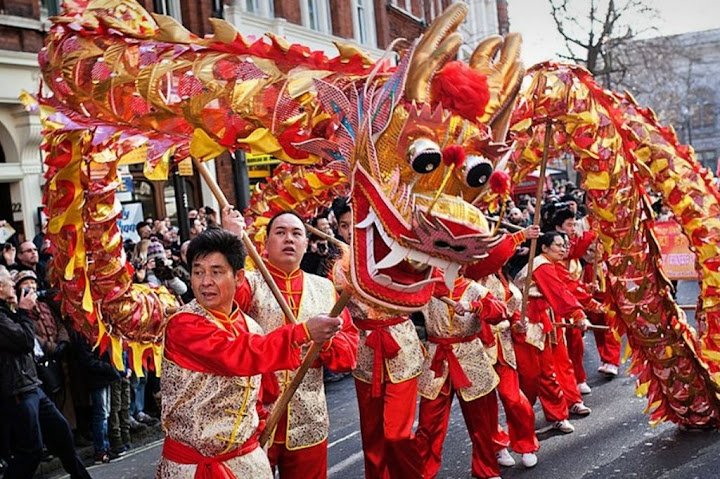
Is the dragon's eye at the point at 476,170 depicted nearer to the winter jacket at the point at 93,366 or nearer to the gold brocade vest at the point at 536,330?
the gold brocade vest at the point at 536,330

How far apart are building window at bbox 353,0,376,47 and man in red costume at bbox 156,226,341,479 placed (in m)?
20.1

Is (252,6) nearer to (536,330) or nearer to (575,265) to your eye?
(575,265)

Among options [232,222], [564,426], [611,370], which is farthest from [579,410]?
[232,222]

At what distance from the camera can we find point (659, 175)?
559cm

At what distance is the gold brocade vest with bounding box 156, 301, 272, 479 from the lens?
3334 mm

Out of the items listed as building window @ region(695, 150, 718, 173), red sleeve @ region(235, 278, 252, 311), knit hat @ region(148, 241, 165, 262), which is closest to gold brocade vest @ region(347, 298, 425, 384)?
red sleeve @ region(235, 278, 252, 311)

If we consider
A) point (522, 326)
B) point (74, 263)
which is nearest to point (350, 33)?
point (522, 326)

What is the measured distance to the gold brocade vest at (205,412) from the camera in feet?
10.9

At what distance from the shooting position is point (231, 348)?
323 cm

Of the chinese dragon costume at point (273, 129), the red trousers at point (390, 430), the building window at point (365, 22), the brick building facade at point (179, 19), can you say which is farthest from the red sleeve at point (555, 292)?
the building window at point (365, 22)

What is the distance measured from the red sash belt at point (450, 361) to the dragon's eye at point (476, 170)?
249 centimetres

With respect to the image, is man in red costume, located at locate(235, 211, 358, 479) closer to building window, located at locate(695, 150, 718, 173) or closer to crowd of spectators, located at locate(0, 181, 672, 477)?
crowd of spectators, located at locate(0, 181, 672, 477)

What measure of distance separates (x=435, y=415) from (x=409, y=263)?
2445 millimetres

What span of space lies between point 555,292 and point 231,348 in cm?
394
